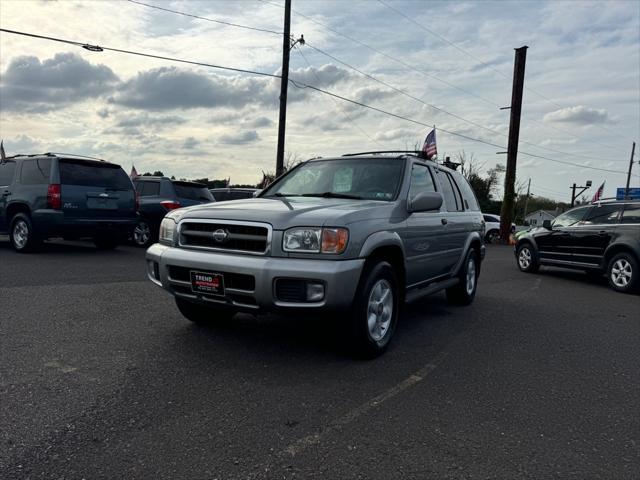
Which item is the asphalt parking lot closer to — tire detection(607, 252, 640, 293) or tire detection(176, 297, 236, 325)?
tire detection(176, 297, 236, 325)

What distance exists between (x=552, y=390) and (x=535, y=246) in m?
8.30

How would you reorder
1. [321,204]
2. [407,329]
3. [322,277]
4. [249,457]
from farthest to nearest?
1. [407,329]
2. [321,204]
3. [322,277]
4. [249,457]

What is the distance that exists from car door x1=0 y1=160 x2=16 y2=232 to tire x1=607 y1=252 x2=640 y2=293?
38.7 feet

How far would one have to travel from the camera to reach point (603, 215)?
9883mm

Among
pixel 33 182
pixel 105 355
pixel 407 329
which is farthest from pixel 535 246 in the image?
pixel 33 182

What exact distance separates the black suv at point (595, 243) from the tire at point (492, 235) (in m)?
13.3

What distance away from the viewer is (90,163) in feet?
32.2

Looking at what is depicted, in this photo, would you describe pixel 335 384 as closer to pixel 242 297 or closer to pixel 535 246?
pixel 242 297

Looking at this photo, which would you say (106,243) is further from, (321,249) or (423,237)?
(321,249)

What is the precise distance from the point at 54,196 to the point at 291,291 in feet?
24.6

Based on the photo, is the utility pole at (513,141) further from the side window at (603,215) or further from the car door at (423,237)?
the car door at (423,237)

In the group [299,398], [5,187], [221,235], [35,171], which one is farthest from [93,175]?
[299,398]

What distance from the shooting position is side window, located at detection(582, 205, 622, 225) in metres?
9.61

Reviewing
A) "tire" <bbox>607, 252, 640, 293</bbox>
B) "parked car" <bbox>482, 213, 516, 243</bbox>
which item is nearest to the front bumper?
"tire" <bbox>607, 252, 640, 293</bbox>
